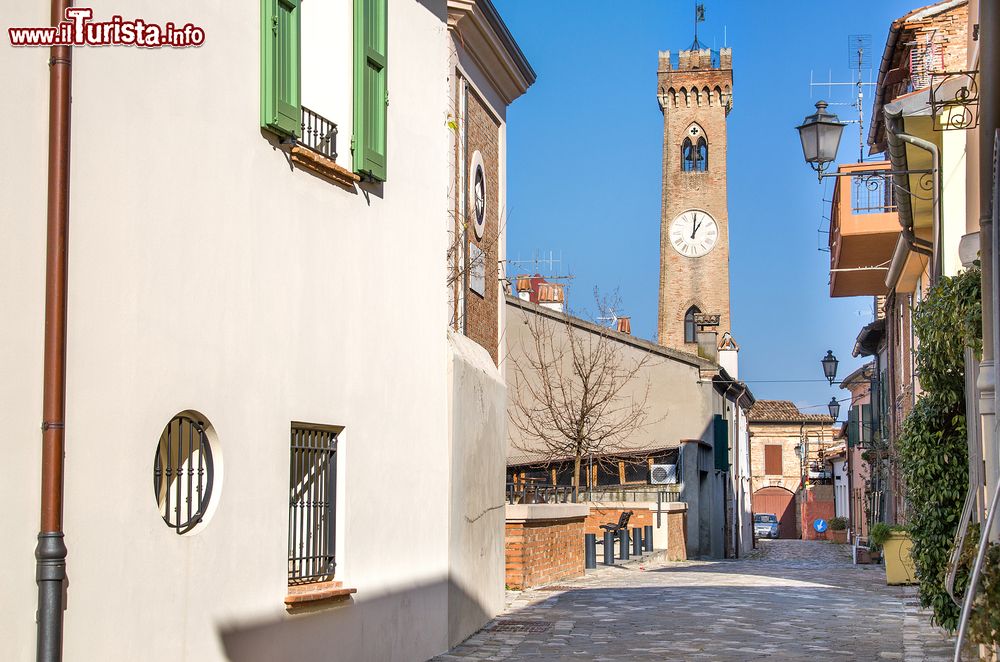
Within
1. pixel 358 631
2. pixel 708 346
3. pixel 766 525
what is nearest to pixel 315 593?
pixel 358 631

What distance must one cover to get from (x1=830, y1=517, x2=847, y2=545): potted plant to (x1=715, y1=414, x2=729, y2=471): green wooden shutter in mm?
16636

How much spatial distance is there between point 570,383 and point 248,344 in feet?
86.0

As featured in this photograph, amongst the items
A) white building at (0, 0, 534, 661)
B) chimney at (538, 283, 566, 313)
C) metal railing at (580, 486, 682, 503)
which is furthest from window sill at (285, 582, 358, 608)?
chimney at (538, 283, 566, 313)

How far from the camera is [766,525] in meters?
67.8

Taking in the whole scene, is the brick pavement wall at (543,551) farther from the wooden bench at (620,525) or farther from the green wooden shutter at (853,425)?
the green wooden shutter at (853,425)

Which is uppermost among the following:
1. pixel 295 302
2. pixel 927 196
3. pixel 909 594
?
pixel 927 196

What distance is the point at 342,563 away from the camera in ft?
30.1

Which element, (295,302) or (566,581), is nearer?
(295,302)

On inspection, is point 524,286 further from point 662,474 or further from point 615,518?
point 615,518

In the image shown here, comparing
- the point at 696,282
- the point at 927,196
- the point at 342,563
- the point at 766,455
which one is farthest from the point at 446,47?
the point at 766,455

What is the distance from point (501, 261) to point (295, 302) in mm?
8204

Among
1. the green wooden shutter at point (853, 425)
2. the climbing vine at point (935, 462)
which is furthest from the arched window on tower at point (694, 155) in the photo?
the climbing vine at point (935, 462)

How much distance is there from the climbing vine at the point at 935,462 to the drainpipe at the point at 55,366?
7.39 meters

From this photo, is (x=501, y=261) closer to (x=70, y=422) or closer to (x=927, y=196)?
(x=927, y=196)
